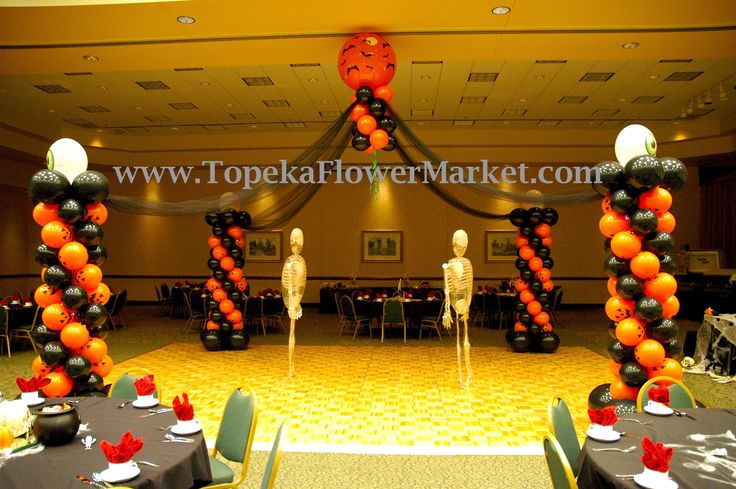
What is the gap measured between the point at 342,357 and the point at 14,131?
9269mm

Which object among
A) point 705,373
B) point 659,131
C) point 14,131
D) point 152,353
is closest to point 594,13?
point 705,373

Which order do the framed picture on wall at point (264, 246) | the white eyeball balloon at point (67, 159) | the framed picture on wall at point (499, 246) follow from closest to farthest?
the white eyeball balloon at point (67, 159)
the framed picture on wall at point (499, 246)
the framed picture on wall at point (264, 246)

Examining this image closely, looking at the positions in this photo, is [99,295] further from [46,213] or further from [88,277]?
[46,213]

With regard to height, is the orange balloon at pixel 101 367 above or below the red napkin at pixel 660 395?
below

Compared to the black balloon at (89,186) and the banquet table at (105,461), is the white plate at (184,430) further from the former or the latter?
the black balloon at (89,186)

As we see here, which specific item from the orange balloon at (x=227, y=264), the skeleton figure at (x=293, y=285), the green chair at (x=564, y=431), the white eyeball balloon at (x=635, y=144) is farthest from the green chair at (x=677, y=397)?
the orange balloon at (x=227, y=264)

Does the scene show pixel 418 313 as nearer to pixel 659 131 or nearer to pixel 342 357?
pixel 342 357

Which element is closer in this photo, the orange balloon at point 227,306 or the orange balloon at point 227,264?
the orange balloon at point 227,306

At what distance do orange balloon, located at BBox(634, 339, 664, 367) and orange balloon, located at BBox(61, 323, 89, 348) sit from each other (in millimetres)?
5092

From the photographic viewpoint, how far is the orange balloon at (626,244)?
4.73 meters

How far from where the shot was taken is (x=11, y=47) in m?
6.40

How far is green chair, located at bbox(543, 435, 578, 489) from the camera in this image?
7.54 feet

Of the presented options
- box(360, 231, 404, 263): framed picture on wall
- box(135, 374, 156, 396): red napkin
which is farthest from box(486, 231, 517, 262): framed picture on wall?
box(135, 374, 156, 396): red napkin

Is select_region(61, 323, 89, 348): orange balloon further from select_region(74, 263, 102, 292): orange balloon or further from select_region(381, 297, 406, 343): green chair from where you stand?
select_region(381, 297, 406, 343): green chair
